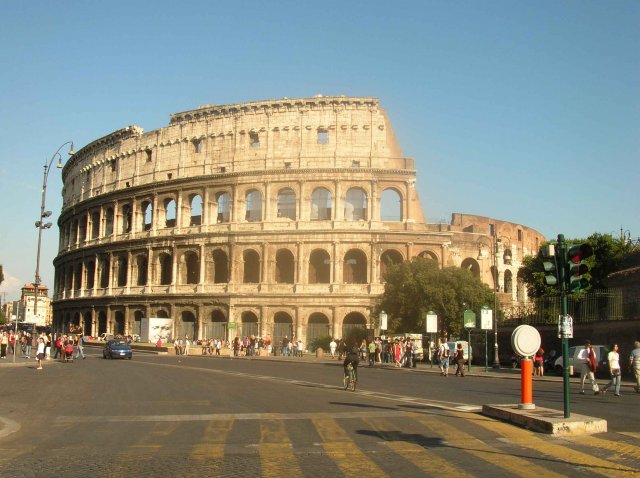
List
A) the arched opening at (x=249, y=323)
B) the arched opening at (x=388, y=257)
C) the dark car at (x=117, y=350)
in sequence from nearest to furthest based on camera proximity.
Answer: the dark car at (x=117, y=350), the arched opening at (x=388, y=257), the arched opening at (x=249, y=323)

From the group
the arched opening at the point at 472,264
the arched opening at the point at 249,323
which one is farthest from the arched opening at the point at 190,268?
the arched opening at the point at 472,264

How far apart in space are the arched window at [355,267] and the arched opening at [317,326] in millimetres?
3374

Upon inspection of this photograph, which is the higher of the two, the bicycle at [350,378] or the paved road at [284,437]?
the bicycle at [350,378]

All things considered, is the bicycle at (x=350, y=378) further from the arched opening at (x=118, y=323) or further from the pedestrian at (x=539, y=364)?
the arched opening at (x=118, y=323)

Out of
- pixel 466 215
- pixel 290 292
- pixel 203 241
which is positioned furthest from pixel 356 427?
pixel 466 215

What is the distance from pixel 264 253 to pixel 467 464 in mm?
45353

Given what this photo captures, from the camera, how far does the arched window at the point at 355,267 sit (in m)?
52.4

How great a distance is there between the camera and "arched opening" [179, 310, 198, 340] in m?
54.3

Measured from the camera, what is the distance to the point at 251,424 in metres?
11.2

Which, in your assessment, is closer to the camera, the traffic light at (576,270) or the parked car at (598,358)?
the traffic light at (576,270)

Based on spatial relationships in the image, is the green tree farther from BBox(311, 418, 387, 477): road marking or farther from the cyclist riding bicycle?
BBox(311, 418, 387, 477): road marking

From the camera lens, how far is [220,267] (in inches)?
2206

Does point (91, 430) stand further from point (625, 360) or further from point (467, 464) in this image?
point (625, 360)

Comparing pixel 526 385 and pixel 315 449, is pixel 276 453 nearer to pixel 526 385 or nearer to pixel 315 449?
pixel 315 449
